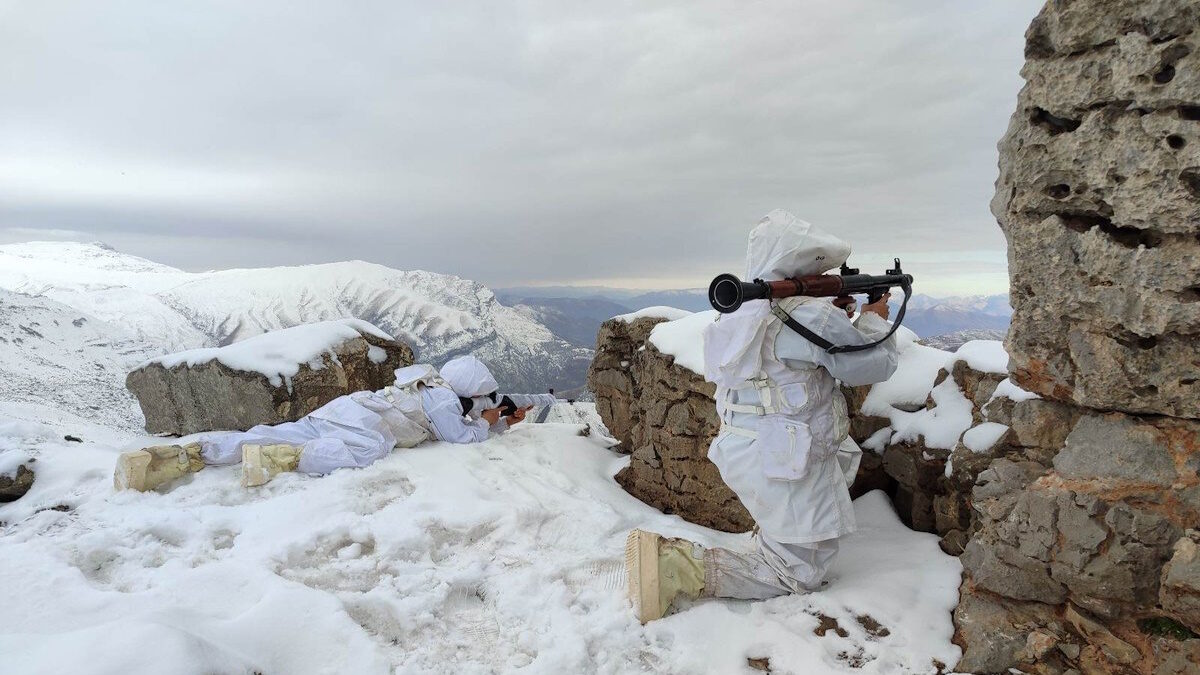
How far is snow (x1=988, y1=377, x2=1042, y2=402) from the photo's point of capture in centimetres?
A: 414

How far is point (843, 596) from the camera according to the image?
401cm

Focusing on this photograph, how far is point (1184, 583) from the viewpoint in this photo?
2.62 metres

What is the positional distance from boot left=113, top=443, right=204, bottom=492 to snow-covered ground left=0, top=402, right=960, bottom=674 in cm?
16

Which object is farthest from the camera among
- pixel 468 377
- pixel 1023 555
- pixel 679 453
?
pixel 468 377

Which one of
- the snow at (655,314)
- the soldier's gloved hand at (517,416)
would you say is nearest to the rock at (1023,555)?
the snow at (655,314)

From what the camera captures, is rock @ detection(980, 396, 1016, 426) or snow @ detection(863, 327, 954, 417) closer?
rock @ detection(980, 396, 1016, 426)

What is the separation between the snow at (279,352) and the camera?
941 centimetres

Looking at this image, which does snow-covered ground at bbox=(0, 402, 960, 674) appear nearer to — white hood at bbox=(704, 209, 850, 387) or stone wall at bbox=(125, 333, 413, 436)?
white hood at bbox=(704, 209, 850, 387)

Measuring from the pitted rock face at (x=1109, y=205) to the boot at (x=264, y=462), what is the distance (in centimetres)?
668

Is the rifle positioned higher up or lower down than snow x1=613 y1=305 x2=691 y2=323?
higher up

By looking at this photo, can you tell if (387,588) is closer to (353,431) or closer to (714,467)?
(353,431)

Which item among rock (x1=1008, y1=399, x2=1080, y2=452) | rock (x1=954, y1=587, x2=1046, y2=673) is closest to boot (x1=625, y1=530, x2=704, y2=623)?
rock (x1=954, y1=587, x2=1046, y2=673)

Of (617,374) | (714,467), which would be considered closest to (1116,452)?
(714,467)

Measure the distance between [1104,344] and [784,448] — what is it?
186 cm
